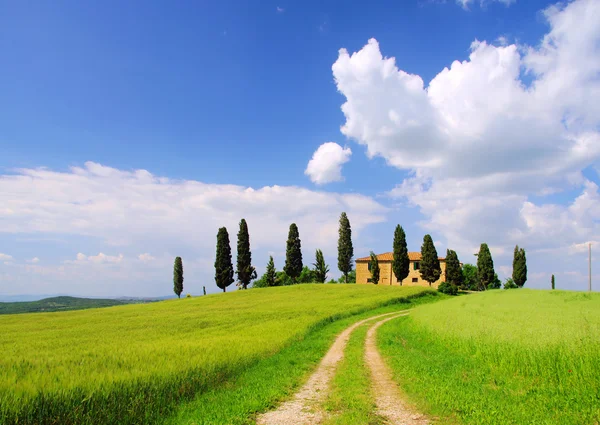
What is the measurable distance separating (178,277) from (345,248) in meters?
50.9

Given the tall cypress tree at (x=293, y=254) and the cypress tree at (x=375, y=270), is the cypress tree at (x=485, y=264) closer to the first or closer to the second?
the cypress tree at (x=375, y=270)

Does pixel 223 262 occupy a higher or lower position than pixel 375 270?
higher

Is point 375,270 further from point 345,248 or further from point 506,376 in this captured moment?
point 506,376

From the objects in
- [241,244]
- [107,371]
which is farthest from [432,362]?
[241,244]

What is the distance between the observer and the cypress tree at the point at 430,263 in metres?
83.3

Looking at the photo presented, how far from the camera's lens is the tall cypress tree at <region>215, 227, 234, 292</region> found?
81025 millimetres

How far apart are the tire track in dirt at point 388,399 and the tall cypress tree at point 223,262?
225 ft

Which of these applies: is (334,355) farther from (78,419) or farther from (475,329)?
(78,419)

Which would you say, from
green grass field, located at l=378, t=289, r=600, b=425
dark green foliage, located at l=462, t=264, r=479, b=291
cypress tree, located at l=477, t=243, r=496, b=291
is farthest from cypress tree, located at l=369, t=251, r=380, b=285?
green grass field, located at l=378, t=289, r=600, b=425

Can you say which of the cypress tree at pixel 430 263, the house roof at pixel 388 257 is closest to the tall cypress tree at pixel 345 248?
the house roof at pixel 388 257

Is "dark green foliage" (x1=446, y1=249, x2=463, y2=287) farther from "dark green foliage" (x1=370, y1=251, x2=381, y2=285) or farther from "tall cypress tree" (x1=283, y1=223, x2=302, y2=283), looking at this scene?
"tall cypress tree" (x1=283, y1=223, x2=302, y2=283)

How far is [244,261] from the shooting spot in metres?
82.6

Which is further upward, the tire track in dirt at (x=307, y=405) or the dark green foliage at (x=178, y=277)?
the tire track in dirt at (x=307, y=405)

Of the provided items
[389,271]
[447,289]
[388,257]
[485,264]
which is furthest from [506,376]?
[485,264]
